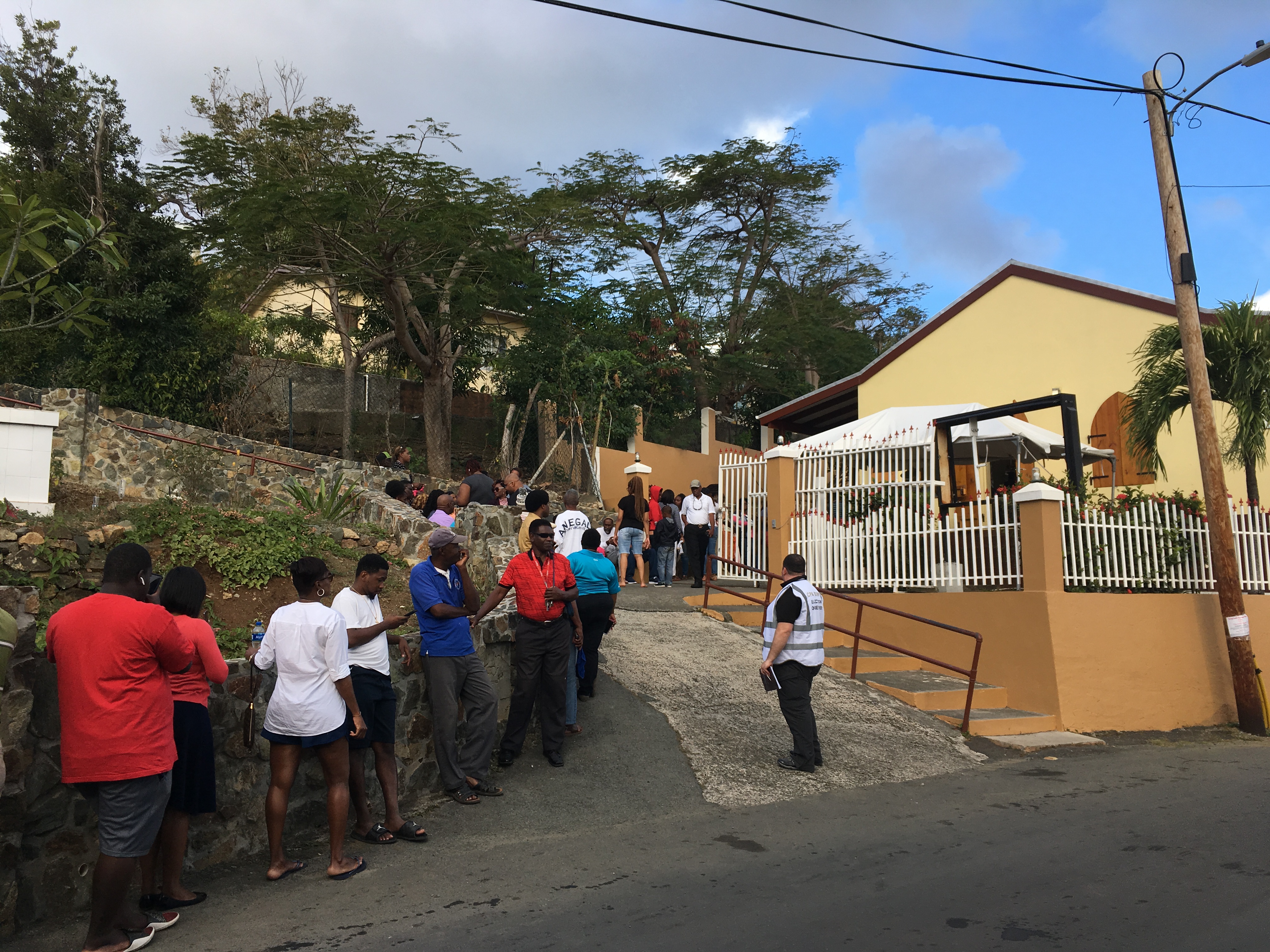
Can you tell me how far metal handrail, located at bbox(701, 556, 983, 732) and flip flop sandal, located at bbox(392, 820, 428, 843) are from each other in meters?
3.88

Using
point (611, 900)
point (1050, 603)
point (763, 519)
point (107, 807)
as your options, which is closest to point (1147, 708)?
point (1050, 603)

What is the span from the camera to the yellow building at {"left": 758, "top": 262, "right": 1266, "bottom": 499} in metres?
16.8

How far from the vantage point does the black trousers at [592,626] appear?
28.0 feet

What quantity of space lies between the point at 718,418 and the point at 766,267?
708cm

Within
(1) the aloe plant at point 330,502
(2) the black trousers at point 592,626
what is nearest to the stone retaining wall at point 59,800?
(2) the black trousers at point 592,626

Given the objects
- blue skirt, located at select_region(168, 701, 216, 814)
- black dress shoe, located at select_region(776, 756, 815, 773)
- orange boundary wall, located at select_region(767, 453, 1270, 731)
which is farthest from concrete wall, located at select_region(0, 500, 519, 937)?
orange boundary wall, located at select_region(767, 453, 1270, 731)

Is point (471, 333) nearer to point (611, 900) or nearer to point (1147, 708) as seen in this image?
point (1147, 708)

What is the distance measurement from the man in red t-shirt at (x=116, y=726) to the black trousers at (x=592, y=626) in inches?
157

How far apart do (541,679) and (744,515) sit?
7.35 meters

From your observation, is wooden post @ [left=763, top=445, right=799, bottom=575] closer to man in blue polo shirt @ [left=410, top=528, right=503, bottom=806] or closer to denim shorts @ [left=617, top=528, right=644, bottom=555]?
denim shorts @ [left=617, top=528, right=644, bottom=555]

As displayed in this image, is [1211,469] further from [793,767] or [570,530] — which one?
Answer: [570,530]

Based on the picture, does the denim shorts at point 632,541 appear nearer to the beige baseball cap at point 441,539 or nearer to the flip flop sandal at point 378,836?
the beige baseball cap at point 441,539

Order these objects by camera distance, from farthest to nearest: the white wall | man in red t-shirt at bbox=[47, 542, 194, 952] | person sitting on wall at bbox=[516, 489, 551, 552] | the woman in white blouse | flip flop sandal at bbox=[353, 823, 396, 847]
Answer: the white wall
person sitting on wall at bbox=[516, 489, 551, 552]
flip flop sandal at bbox=[353, 823, 396, 847]
the woman in white blouse
man in red t-shirt at bbox=[47, 542, 194, 952]

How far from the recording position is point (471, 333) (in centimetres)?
2220
